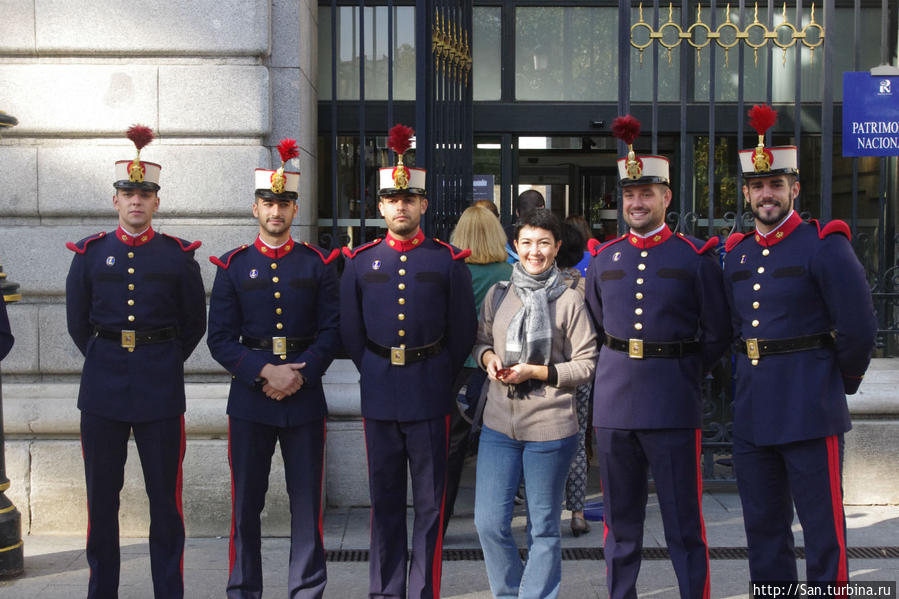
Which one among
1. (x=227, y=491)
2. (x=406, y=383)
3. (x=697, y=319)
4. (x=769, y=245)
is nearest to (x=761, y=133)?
(x=769, y=245)

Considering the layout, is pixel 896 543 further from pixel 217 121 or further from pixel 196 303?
pixel 217 121

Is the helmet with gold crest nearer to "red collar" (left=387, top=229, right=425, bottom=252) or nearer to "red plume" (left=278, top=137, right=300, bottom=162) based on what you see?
"red collar" (left=387, top=229, right=425, bottom=252)

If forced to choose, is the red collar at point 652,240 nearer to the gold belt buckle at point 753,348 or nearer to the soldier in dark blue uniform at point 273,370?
the gold belt buckle at point 753,348

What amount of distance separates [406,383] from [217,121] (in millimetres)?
2417

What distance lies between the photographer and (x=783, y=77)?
8305 millimetres

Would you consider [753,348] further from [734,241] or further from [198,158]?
[198,158]

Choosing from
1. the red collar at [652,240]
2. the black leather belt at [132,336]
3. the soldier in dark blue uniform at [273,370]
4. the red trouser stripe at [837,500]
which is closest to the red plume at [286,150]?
the soldier in dark blue uniform at [273,370]

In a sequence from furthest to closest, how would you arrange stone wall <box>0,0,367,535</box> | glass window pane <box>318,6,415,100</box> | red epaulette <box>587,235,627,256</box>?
1. glass window pane <box>318,6,415,100</box>
2. stone wall <box>0,0,367,535</box>
3. red epaulette <box>587,235,627,256</box>

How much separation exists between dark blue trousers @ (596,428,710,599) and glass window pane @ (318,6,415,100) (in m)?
4.19

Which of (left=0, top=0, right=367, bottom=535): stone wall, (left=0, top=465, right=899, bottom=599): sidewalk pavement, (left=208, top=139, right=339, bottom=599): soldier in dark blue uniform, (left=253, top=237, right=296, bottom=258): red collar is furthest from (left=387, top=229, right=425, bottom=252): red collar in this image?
(left=0, top=465, right=899, bottom=599): sidewalk pavement

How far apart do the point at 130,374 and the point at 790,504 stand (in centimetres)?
305

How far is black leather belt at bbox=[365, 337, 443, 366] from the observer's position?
15.6 feet

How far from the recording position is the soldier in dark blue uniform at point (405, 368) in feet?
15.5

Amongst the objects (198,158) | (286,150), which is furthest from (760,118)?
(198,158)
